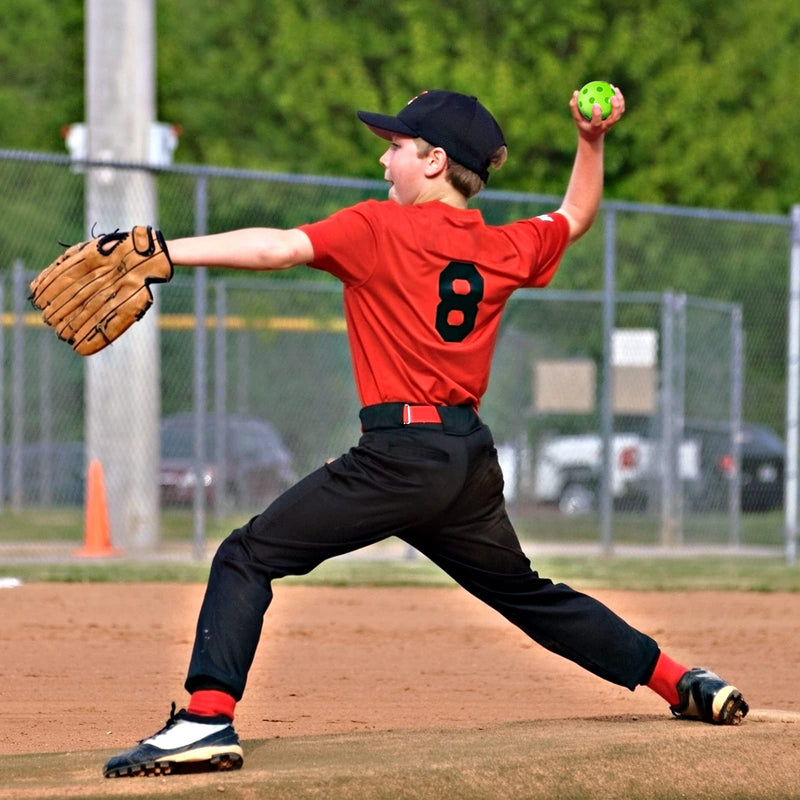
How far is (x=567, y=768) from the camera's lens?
480 centimetres

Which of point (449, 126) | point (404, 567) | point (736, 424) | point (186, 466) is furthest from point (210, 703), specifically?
point (186, 466)

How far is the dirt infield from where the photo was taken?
6.30 metres

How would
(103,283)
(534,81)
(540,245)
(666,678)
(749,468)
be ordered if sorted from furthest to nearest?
(534,81) < (749,468) < (666,678) < (540,245) < (103,283)

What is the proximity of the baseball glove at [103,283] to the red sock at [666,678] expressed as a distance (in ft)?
6.52

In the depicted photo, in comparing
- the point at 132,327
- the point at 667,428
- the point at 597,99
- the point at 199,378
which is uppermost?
the point at 597,99

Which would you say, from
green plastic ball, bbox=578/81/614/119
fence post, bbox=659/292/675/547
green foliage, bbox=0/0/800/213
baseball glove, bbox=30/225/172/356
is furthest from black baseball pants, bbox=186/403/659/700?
green foliage, bbox=0/0/800/213

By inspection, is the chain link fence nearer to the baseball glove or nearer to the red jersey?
the red jersey

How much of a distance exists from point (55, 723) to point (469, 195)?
2504 mm

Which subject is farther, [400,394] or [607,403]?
[607,403]

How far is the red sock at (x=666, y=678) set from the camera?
212 inches

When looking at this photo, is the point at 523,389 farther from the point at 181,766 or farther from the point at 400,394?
the point at 181,766

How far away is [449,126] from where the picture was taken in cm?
493

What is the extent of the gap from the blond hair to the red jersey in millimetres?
100

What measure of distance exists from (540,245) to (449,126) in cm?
46
